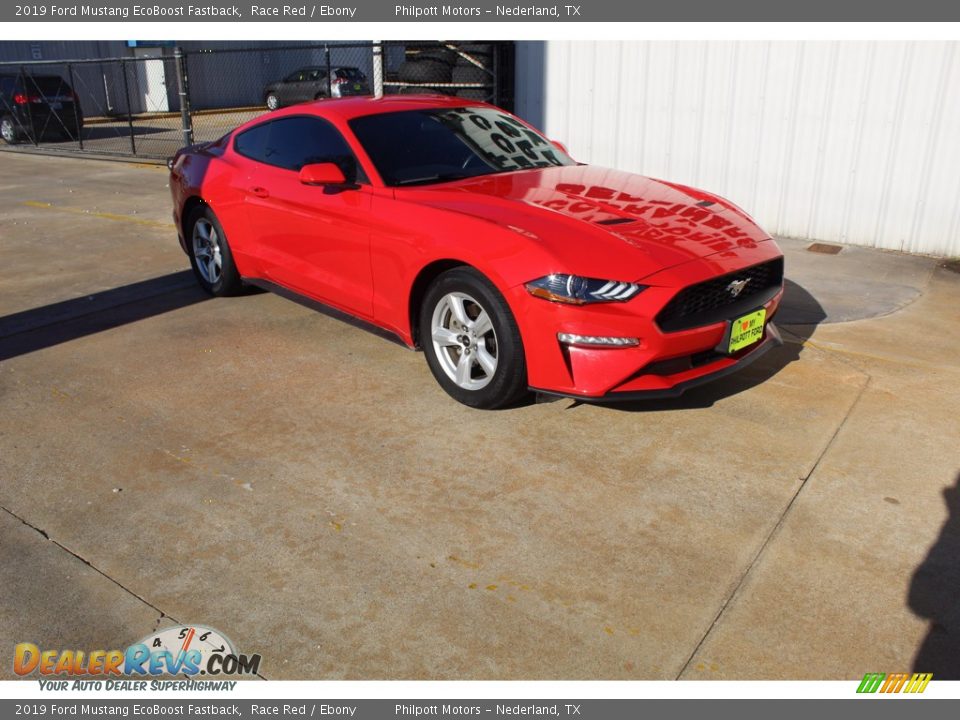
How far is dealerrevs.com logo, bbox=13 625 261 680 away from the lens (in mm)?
2742

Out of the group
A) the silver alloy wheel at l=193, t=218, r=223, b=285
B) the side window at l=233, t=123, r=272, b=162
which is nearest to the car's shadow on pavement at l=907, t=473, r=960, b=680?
the side window at l=233, t=123, r=272, b=162

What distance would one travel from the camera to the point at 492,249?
13.6 feet

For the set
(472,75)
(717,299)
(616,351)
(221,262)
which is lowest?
(221,262)

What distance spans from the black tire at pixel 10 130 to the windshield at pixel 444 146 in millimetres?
17084

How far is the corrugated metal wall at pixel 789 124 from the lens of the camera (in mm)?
8023

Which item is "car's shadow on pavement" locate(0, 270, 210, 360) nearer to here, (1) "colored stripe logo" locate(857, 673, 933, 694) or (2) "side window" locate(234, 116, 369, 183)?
(2) "side window" locate(234, 116, 369, 183)

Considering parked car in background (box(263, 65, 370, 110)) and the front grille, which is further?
parked car in background (box(263, 65, 370, 110))

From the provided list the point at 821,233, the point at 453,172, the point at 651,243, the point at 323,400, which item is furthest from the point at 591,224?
the point at 821,233

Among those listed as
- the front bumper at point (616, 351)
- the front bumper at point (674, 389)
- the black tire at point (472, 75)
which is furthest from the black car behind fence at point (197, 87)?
the front bumper at point (616, 351)

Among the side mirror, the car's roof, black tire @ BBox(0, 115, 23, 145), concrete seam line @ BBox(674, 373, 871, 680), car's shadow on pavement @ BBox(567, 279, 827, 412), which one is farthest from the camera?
black tire @ BBox(0, 115, 23, 145)

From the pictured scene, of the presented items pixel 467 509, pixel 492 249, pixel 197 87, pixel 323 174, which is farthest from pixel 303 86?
pixel 467 509

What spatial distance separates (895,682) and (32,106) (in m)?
20.8

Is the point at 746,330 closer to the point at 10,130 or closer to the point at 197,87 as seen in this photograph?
the point at 10,130

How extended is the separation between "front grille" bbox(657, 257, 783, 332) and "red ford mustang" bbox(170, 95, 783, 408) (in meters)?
0.01
